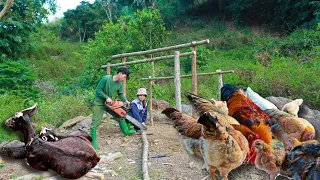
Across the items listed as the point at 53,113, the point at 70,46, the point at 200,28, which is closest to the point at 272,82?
the point at 53,113

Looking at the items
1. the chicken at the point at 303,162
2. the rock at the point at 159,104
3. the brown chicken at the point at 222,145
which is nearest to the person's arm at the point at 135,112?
the rock at the point at 159,104

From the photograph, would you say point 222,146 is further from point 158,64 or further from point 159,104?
point 158,64

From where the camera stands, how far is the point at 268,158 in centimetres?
273

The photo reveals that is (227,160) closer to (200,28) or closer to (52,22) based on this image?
(200,28)

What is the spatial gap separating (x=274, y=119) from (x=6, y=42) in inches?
564

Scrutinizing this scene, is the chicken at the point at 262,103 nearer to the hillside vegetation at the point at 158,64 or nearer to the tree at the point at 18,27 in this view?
the hillside vegetation at the point at 158,64

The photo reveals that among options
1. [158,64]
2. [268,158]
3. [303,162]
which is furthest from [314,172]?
[158,64]

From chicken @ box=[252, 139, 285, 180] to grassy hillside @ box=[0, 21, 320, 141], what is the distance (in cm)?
338

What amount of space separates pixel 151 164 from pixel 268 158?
2246mm

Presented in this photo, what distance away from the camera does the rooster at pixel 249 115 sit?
9.12ft

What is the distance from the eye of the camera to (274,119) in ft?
10.6

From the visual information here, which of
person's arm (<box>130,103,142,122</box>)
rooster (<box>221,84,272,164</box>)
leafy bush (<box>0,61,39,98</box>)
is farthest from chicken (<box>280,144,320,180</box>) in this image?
leafy bush (<box>0,61,39,98</box>)

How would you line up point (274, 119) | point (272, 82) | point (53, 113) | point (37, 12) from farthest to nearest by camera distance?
point (37, 12) → point (272, 82) → point (53, 113) → point (274, 119)

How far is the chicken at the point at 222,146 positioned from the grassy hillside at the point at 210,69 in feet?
10.4
